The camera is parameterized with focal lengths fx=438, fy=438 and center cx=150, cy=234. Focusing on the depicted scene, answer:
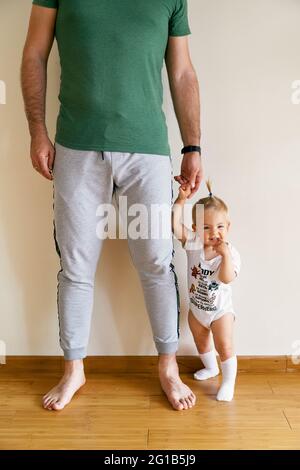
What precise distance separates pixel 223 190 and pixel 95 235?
19.9 inches

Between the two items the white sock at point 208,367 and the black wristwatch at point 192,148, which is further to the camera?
the white sock at point 208,367

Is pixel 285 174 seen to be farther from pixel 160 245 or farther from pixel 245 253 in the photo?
pixel 160 245

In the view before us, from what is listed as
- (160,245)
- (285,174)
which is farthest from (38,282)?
(285,174)

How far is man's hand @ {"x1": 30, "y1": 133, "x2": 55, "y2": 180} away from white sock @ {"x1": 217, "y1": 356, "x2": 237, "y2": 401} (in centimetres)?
85

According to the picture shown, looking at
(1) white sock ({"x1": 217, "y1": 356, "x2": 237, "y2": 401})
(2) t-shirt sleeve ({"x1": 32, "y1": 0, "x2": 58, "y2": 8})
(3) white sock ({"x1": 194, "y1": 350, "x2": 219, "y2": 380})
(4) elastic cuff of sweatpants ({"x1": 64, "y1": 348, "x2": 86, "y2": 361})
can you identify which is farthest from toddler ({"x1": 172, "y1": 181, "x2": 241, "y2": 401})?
(2) t-shirt sleeve ({"x1": 32, "y1": 0, "x2": 58, "y2": 8})

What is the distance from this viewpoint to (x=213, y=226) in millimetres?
1451

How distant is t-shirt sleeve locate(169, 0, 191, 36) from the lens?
1.36 metres

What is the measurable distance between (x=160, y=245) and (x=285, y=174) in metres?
0.55

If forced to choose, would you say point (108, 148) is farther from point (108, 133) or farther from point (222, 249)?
point (222, 249)

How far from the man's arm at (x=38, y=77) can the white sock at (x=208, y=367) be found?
0.84 m

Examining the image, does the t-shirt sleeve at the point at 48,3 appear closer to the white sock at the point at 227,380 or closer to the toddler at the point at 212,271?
the toddler at the point at 212,271

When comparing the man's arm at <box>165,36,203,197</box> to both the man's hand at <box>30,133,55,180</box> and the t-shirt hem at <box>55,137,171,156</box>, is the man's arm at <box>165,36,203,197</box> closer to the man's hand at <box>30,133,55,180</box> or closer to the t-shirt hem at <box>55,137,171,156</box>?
the t-shirt hem at <box>55,137,171,156</box>

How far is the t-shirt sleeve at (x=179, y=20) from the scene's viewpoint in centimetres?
136

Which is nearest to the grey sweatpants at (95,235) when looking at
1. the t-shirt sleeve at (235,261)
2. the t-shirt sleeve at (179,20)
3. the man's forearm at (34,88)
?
the man's forearm at (34,88)
